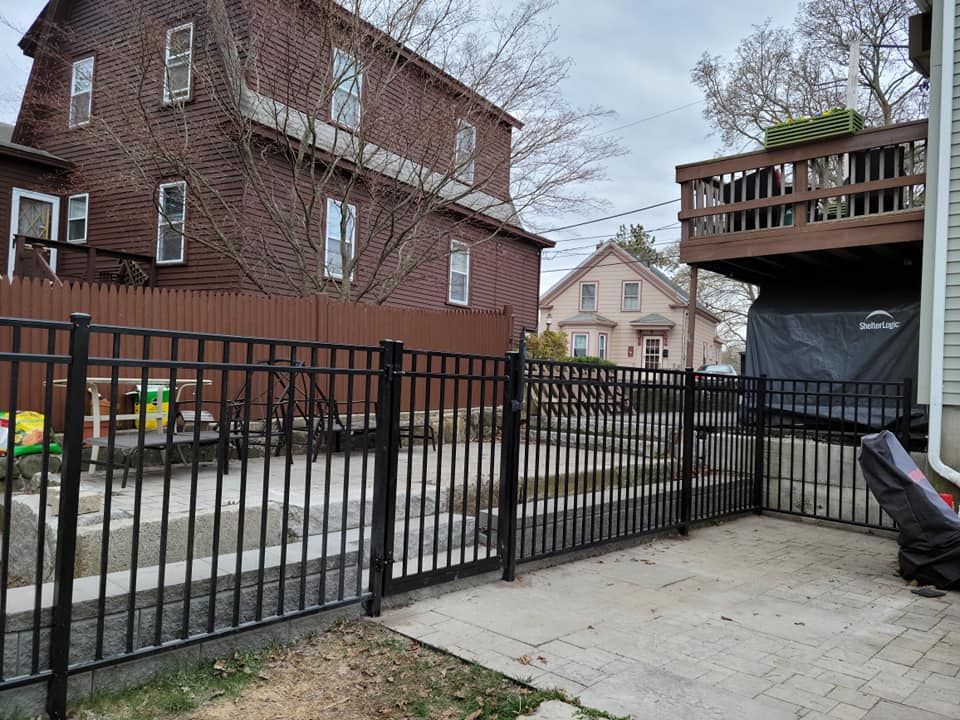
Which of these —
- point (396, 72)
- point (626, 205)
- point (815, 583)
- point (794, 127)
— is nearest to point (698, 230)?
point (794, 127)

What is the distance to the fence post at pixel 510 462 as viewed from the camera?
15.1 ft

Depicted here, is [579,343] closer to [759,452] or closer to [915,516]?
[759,452]

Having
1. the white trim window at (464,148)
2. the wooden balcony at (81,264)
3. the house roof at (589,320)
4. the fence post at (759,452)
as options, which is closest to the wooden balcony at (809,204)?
the fence post at (759,452)

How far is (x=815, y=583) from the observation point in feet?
16.6

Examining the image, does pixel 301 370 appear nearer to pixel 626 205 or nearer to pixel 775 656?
pixel 775 656

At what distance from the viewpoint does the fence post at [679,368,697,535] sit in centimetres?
635

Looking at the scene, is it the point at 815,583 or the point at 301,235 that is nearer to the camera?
the point at 815,583

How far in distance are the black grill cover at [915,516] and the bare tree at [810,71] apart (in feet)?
52.1

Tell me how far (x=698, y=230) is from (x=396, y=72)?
16.6ft

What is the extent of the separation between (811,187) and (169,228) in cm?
1028

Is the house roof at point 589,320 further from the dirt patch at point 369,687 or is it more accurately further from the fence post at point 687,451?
the dirt patch at point 369,687

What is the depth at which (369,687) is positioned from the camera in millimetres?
3033

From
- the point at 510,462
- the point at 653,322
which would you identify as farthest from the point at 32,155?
the point at 653,322

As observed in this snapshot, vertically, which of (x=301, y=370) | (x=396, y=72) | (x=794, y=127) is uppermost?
(x=396, y=72)
